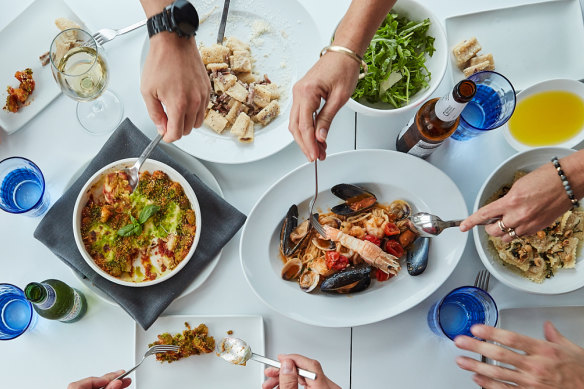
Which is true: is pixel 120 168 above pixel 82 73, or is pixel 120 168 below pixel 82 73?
below

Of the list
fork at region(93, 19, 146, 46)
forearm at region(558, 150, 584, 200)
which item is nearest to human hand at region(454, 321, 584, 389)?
forearm at region(558, 150, 584, 200)

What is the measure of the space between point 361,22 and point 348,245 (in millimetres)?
696

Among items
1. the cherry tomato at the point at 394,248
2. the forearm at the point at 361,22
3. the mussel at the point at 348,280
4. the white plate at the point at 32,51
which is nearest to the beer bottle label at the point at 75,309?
the white plate at the point at 32,51

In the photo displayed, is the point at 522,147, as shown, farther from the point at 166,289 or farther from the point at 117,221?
the point at 117,221

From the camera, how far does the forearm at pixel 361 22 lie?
50.7 inches

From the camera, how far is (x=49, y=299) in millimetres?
1502

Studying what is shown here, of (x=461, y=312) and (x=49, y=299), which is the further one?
(x=461, y=312)

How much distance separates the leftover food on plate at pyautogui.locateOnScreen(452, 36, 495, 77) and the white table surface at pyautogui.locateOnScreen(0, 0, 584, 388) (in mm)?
97

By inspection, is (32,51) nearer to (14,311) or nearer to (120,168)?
(120,168)

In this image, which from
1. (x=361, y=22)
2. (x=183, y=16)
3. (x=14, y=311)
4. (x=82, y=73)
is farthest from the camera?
(x=14, y=311)

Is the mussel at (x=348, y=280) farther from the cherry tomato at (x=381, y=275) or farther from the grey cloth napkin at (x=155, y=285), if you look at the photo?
the grey cloth napkin at (x=155, y=285)

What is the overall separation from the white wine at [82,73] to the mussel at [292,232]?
2.45 ft

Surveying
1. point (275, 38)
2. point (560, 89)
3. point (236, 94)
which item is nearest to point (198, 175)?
point (236, 94)

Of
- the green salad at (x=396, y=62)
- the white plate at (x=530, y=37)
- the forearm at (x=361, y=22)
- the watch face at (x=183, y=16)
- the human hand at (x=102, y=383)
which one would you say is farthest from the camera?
the white plate at (x=530, y=37)
